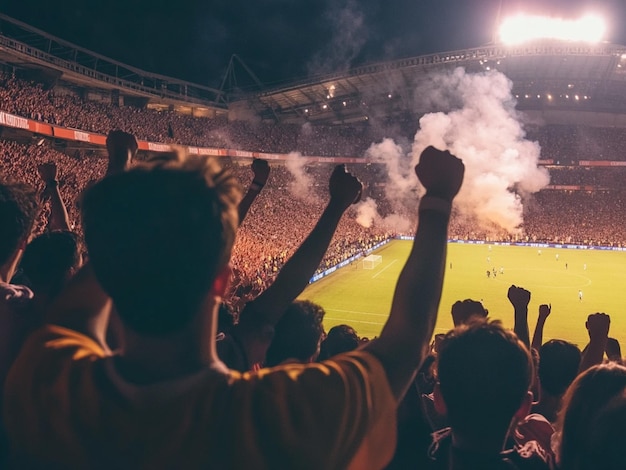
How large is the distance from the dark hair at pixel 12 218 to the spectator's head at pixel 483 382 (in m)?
2.49

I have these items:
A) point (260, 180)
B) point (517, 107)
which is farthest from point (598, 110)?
point (260, 180)

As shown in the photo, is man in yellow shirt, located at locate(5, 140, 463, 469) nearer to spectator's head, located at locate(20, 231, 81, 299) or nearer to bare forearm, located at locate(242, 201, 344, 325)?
bare forearm, located at locate(242, 201, 344, 325)

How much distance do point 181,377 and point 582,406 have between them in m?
1.76

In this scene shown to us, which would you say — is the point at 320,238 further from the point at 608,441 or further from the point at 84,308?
the point at 608,441

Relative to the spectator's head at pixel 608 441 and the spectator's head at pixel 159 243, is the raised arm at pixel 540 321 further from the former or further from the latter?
the spectator's head at pixel 159 243

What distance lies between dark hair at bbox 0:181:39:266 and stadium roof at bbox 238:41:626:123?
44381 millimetres

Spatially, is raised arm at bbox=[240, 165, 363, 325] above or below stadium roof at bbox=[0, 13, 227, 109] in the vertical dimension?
below

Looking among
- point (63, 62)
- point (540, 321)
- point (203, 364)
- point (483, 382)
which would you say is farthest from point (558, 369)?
point (63, 62)

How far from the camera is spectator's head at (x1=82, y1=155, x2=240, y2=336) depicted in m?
1.45

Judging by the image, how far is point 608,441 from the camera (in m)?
1.87

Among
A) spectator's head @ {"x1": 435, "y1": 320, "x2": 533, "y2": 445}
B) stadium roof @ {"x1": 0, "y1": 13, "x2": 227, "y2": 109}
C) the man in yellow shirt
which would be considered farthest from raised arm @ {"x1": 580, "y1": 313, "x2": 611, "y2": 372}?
Answer: stadium roof @ {"x1": 0, "y1": 13, "x2": 227, "y2": 109}

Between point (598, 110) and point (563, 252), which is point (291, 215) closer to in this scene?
point (563, 252)

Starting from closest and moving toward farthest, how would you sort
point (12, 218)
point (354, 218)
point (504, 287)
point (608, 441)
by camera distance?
point (608, 441) → point (12, 218) → point (504, 287) → point (354, 218)

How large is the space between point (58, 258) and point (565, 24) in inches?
1982
